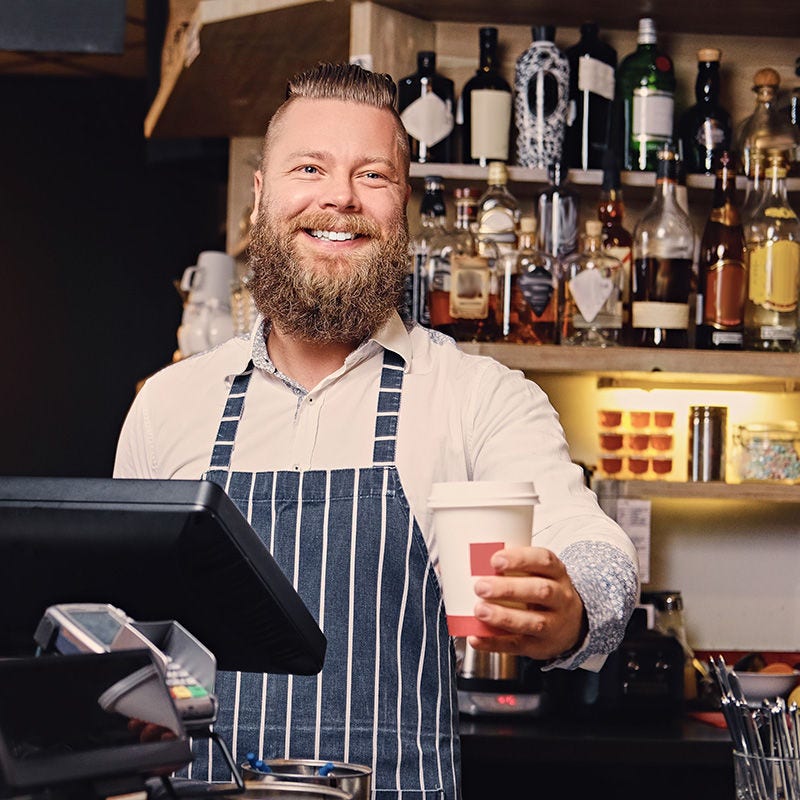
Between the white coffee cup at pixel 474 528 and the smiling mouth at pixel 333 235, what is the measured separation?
78 centimetres

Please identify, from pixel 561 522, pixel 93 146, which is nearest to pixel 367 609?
pixel 561 522

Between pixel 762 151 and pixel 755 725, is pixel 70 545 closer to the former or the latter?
pixel 755 725

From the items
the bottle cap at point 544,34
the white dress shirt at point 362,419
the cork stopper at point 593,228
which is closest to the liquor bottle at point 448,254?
the cork stopper at point 593,228

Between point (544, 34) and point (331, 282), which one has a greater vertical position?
point (544, 34)

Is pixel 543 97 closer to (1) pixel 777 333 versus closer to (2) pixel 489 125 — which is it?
(2) pixel 489 125

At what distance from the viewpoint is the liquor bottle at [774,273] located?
99.4 inches

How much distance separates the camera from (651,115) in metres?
2.55

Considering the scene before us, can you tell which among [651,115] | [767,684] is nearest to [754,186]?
[651,115]

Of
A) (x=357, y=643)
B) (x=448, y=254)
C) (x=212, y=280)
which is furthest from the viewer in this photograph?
(x=212, y=280)

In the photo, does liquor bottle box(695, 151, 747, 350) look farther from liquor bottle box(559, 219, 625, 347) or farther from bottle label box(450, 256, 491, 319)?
bottle label box(450, 256, 491, 319)

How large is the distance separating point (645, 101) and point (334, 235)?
3.57ft

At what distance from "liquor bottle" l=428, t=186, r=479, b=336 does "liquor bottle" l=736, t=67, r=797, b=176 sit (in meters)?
0.60

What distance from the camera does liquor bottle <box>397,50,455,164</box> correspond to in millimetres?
2520

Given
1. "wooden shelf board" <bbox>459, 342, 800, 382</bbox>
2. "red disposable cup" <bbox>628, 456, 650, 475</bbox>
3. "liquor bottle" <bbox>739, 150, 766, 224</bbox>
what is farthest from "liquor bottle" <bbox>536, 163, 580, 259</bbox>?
"red disposable cup" <bbox>628, 456, 650, 475</bbox>
